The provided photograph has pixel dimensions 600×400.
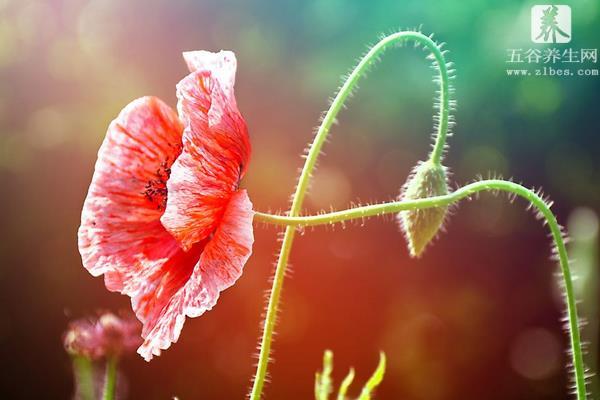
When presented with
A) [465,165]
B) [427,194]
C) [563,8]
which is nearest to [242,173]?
[427,194]

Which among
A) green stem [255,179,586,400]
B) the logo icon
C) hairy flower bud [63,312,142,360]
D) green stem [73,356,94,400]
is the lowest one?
green stem [73,356,94,400]

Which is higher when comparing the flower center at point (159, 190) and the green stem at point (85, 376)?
the flower center at point (159, 190)

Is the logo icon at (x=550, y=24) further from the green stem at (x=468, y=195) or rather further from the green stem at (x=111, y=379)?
the green stem at (x=111, y=379)

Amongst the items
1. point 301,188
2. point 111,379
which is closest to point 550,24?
point 301,188

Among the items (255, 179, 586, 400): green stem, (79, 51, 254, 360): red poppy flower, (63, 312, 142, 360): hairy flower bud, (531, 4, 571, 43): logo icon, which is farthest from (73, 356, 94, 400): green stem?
(531, 4, 571, 43): logo icon

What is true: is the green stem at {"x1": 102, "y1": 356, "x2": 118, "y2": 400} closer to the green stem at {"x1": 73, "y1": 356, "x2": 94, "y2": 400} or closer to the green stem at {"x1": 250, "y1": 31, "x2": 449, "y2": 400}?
the green stem at {"x1": 73, "y1": 356, "x2": 94, "y2": 400}

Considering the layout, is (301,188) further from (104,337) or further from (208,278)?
(104,337)

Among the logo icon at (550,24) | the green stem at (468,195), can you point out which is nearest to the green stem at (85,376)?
the green stem at (468,195)
